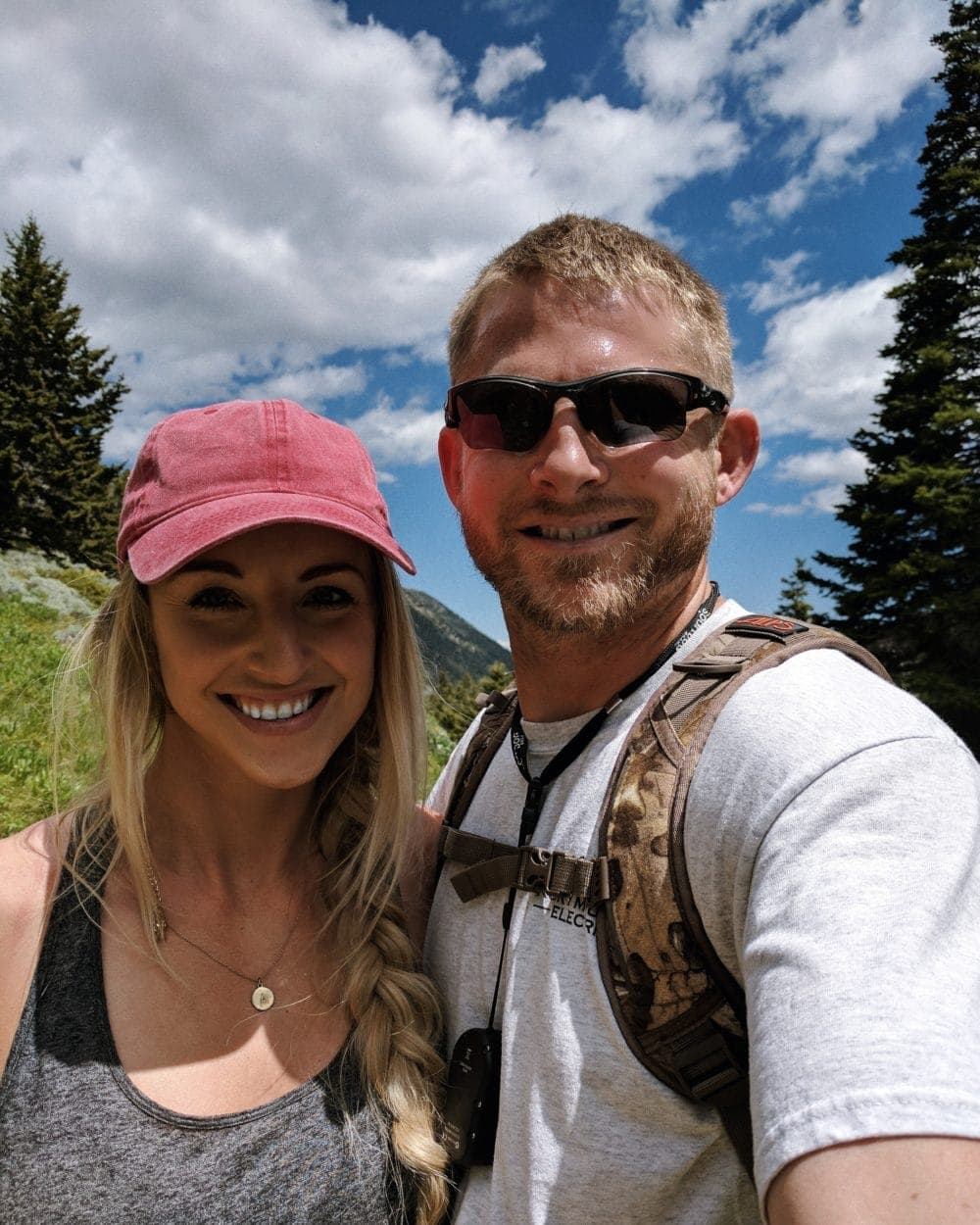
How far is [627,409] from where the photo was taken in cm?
224

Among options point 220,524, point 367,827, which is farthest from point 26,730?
point 220,524

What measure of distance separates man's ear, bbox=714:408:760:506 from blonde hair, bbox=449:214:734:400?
0.31 feet

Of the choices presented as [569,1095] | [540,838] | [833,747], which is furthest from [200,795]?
[833,747]

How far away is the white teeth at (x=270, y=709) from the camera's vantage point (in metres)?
2.25

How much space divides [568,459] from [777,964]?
1404mm

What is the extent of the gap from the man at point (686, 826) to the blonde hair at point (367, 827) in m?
0.13

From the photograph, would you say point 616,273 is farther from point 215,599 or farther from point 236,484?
point 215,599

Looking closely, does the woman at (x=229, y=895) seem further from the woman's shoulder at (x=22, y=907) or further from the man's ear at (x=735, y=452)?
the man's ear at (x=735, y=452)

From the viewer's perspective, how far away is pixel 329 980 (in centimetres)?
230

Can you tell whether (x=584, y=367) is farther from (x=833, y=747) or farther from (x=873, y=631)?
(x=873, y=631)

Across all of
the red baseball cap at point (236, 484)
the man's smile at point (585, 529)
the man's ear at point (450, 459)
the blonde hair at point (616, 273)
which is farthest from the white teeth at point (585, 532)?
the man's ear at point (450, 459)

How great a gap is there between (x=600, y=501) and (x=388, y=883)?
1361 millimetres

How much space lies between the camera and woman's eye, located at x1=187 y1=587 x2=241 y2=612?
7.16ft

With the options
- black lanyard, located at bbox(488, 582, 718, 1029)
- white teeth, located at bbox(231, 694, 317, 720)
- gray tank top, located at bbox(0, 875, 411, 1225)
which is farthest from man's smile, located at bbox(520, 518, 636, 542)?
gray tank top, located at bbox(0, 875, 411, 1225)
